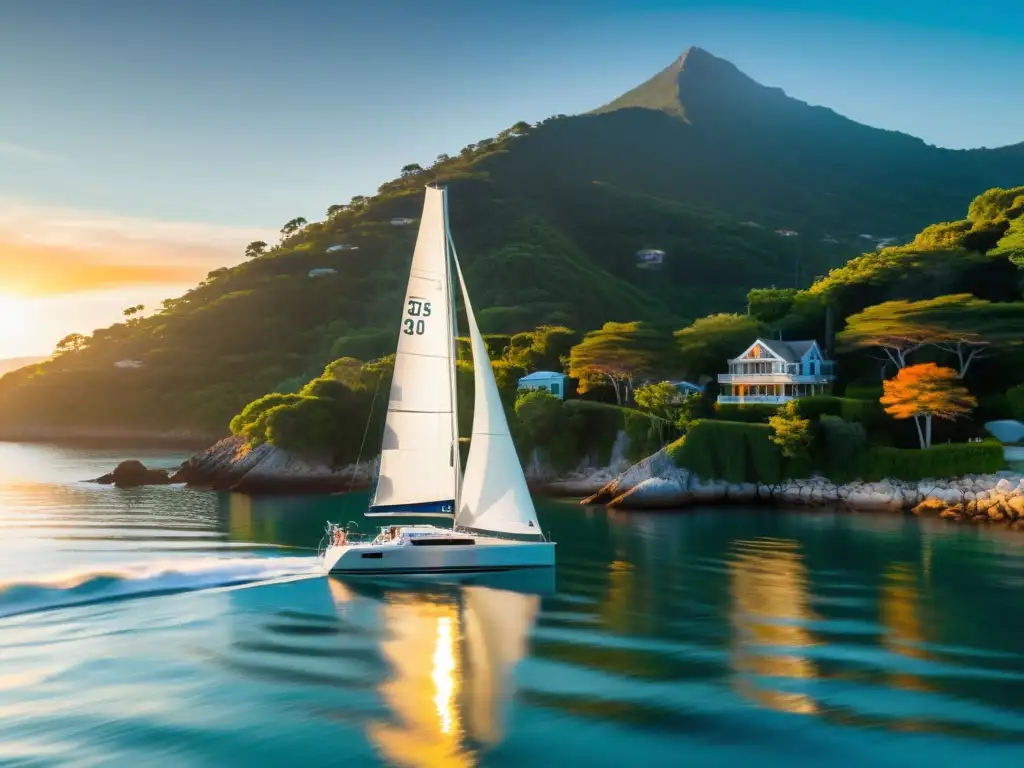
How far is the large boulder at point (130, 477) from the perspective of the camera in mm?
75750

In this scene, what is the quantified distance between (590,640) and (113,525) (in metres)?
33.4

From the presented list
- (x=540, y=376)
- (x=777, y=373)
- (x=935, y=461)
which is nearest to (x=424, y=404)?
(x=935, y=461)

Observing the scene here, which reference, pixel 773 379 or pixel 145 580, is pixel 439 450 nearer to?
pixel 145 580

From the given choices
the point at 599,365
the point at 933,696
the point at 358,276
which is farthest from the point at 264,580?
the point at 358,276

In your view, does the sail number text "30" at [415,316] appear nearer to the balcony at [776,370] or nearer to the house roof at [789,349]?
the balcony at [776,370]

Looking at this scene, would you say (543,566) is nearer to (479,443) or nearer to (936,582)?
(479,443)

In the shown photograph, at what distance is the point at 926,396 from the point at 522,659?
160 feet

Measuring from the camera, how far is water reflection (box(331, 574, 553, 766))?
18156mm

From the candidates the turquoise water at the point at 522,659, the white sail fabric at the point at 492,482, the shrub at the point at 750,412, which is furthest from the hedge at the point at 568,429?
the white sail fabric at the point at 492,482

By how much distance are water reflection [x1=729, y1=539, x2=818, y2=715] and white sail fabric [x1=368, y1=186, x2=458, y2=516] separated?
11.6m

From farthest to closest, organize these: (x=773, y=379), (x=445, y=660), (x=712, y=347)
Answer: (x=712, y=347) < (x=773, y=379) < (x=445, y=660)

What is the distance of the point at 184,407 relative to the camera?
15300 centimetres

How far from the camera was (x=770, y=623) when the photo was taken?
27.3 meters

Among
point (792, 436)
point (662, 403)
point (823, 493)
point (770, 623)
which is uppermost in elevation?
point (662, 403)
